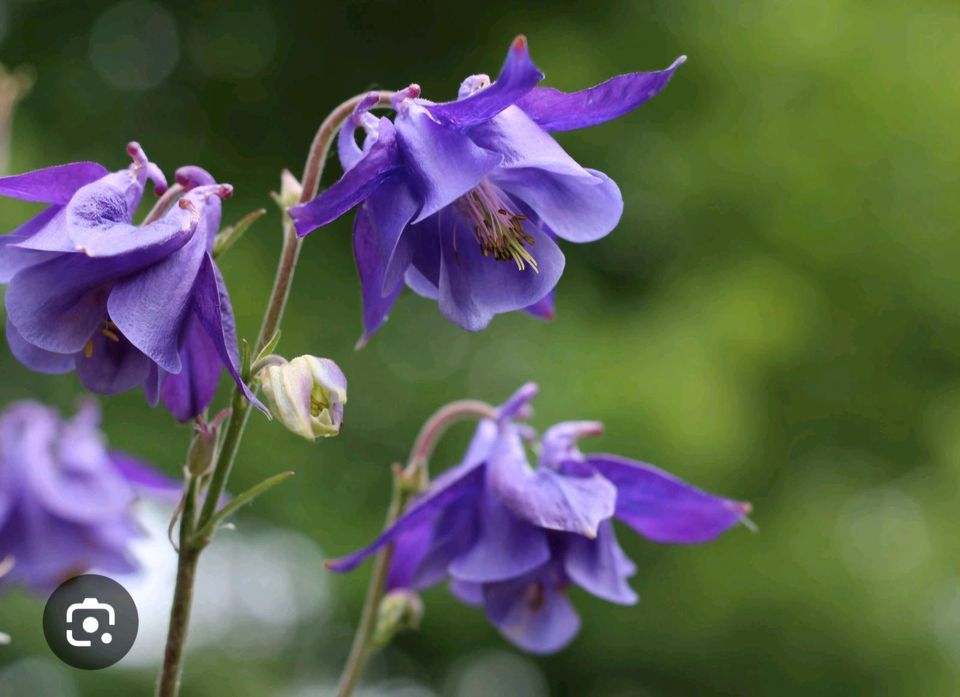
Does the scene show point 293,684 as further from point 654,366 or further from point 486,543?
point 486,543

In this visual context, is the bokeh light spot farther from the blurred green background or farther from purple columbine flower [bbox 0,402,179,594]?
purple columbine flower [bbox 0,402,179,594]

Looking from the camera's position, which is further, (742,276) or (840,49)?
(840,49)

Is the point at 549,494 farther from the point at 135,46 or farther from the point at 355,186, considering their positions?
the point at 135,46

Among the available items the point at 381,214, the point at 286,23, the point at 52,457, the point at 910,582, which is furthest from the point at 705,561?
the point at 381,214

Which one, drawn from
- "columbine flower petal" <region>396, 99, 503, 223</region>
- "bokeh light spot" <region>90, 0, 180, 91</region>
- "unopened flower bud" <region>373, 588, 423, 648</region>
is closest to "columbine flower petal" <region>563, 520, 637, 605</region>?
"unopened flower bud" <region>373, 588, 423, 648</region>

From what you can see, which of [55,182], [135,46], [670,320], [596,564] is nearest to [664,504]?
[596,564]

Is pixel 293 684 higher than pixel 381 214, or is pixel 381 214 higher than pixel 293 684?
pixel 381 214

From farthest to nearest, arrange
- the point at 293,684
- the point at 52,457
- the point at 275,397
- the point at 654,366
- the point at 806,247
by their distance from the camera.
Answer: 1. the point at 806,247
2. the point at 293,684
3. the point at 654,366
4. the point at 52,457
5. the point at 275,397
